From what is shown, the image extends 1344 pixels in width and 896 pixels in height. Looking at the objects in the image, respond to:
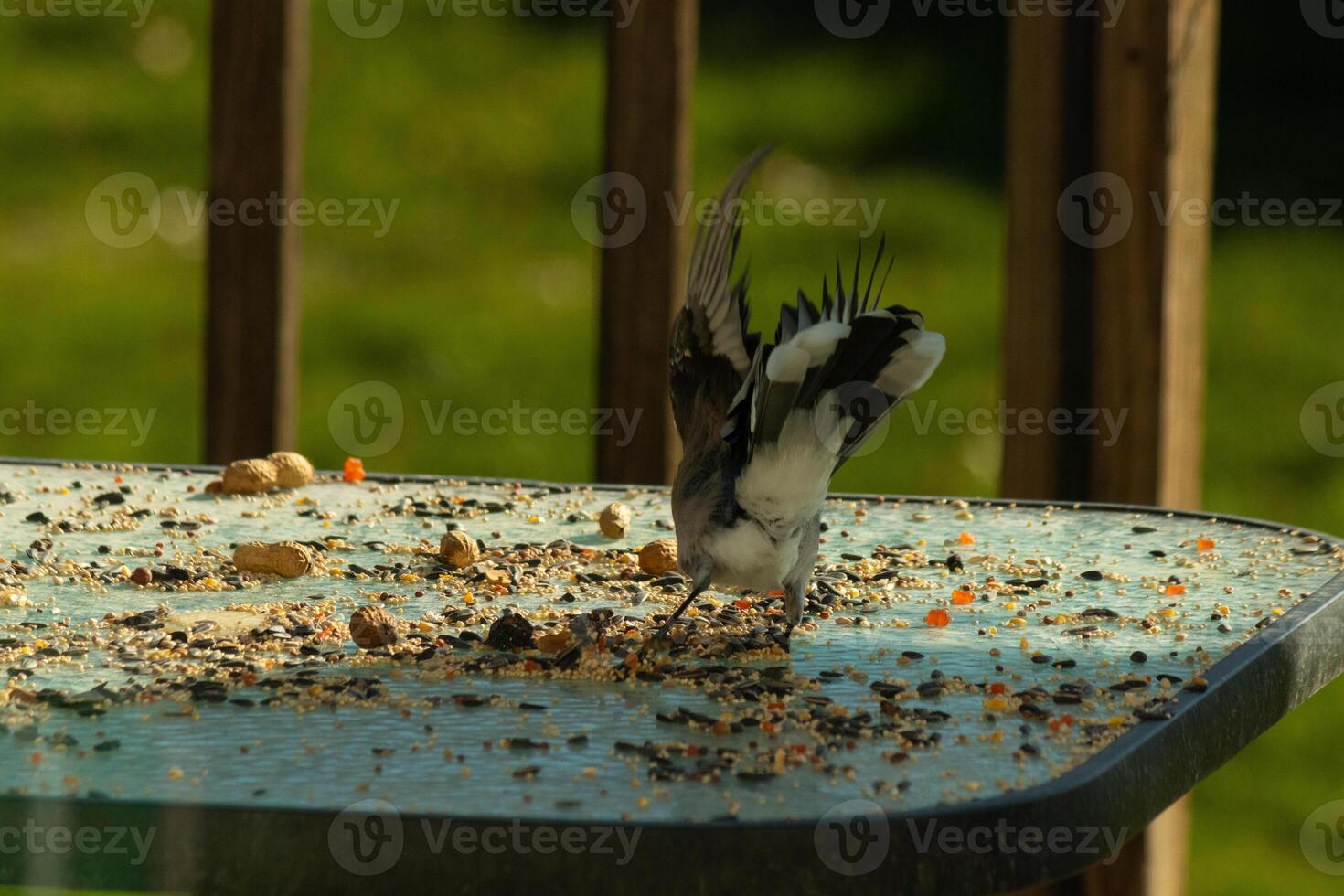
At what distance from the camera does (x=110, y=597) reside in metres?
1.87

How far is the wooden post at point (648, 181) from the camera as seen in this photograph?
2.80 metres

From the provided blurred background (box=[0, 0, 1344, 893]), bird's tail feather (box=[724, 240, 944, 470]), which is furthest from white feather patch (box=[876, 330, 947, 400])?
blurred background (box=[0, 0, 1344, 893])

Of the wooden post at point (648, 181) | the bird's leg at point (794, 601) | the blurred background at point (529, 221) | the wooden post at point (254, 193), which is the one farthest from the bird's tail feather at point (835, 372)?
the blurred background at point (529, 221)

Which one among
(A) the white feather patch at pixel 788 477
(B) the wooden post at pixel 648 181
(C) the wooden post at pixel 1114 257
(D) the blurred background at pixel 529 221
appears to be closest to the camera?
(A) the white feather patch at pixel 788 477

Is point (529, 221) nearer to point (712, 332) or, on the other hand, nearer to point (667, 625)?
point (712, 332)

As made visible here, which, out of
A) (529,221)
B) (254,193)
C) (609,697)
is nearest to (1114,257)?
(254,193)

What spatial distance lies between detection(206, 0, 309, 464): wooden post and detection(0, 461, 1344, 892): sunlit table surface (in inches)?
20.4

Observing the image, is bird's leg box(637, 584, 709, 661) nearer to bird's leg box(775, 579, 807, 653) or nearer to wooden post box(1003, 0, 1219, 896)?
bird's leg box(775, 579, 807, 653)

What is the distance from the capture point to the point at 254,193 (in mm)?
2877

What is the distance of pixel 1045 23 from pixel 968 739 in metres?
1.73

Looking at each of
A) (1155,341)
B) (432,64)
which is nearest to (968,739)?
(1155,341)

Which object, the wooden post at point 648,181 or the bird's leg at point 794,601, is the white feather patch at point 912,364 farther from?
the wooden post at point 648,181

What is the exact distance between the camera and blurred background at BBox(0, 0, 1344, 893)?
5094 mm

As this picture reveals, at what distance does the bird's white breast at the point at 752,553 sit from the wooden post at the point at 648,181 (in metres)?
1.03
